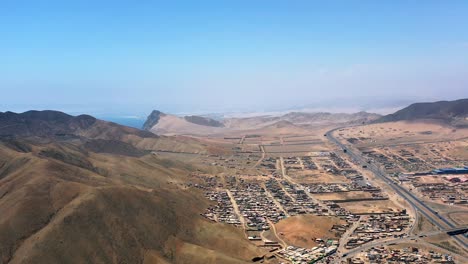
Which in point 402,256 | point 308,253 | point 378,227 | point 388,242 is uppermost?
point 378,227

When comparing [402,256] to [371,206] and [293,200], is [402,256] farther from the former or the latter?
[293,200]

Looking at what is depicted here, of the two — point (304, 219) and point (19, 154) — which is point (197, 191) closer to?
point (304, 219)

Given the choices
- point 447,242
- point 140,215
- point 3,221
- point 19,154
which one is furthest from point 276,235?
point 19,154

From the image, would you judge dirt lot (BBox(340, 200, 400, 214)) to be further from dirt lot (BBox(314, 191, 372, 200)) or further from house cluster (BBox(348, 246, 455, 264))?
house cluster (BBox(348, 246, 455, 264))

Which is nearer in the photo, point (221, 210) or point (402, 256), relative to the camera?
point (402, 256)

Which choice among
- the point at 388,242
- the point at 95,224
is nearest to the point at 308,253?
the point at 388,242

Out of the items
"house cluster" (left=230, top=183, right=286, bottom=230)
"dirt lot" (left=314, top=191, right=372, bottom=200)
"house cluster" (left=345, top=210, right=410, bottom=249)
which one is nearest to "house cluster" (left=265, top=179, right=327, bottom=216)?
"house cluster" (left=230, top=183, right=286, bottom=230)

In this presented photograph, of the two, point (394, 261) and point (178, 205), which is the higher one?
point (178, 205)
